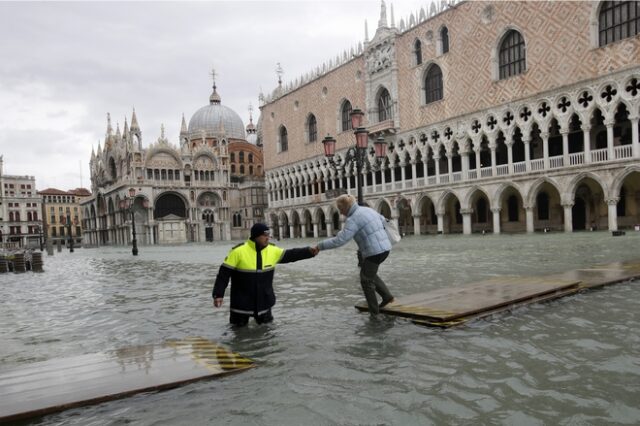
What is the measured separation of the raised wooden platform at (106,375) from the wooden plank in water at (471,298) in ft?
7.30

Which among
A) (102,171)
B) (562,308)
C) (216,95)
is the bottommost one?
(562,308)

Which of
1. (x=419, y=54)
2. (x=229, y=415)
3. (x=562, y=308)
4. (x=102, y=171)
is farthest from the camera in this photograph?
(x=102, y=171)

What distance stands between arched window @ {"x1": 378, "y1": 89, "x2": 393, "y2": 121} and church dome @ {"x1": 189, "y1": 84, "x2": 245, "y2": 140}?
115ft

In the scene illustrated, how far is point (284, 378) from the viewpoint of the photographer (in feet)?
12.3

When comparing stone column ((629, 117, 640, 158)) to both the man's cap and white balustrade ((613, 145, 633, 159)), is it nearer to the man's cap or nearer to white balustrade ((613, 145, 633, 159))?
white balustrade ((613, 145, 633, 159))

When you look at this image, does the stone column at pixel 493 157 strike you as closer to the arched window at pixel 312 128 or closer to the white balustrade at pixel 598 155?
the white balustrade at pixel 598 155

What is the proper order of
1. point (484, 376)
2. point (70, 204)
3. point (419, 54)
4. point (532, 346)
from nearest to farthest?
point (484, 376) → point (532, 346) → point (419, 54) → point (70, 204)

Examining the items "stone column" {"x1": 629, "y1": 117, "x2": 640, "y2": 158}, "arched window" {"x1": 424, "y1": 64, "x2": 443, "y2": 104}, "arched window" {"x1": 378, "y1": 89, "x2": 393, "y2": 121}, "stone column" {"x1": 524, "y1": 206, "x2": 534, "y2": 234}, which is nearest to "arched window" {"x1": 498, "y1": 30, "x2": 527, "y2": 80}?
"arched window" {"x1": 424, "y1": 64, "x2": 443, "y2": 104}

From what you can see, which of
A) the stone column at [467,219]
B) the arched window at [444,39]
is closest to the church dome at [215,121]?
the arched window at [444,39]

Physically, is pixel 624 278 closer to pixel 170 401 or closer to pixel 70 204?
pixel 170 401

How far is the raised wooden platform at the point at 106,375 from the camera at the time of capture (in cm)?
327

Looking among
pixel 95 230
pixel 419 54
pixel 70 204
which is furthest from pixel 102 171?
pixel 419 54

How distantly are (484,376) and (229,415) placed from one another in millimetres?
1888

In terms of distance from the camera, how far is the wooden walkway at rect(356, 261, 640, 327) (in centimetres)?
536
